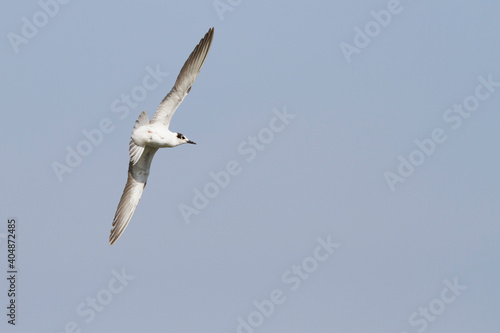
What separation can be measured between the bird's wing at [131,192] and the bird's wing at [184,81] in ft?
4.99

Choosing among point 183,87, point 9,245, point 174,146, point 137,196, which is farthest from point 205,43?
point 9,245

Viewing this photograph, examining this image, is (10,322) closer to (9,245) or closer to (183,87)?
(9,245)

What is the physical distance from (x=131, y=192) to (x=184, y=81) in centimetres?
393

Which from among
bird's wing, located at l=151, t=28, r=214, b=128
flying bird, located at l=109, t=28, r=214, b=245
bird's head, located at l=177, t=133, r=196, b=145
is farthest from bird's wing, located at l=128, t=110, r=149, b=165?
bird's head, located at l=177, t=133, r=196, b=145

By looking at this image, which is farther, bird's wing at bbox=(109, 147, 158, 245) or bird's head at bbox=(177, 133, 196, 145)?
bird's wing at bbox=(109, 147, 158, 245)

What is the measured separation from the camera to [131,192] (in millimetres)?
25516

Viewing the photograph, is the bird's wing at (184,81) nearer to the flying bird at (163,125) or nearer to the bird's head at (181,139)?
the flying bird at (163,125)

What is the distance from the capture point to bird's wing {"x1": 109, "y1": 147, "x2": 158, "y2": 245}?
982 inches

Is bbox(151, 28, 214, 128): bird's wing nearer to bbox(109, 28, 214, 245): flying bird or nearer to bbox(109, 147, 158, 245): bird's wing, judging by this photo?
bbox(109, 28, 214, 245): flying bird

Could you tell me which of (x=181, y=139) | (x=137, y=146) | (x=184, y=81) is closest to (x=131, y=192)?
(x=137, y=146)

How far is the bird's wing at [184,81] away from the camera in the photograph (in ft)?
77.3

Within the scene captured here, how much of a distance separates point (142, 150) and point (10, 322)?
602 cm

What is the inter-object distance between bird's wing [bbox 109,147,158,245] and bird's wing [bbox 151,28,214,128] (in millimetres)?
1522

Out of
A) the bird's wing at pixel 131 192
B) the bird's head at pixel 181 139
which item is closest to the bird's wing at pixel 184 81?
the bird's head at pixel 181 139
